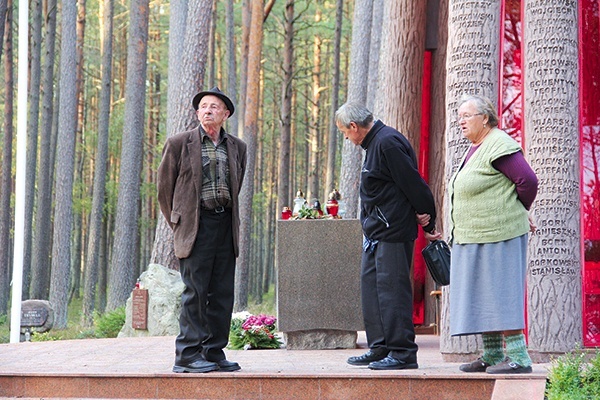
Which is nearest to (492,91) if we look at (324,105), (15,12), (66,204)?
(66,204)

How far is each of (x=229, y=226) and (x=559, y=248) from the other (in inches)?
95.6

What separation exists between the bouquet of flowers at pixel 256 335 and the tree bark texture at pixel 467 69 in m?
2.38

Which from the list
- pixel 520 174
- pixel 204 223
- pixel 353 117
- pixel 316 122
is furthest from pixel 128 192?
pixel 520 174

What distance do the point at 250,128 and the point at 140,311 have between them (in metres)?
8.93

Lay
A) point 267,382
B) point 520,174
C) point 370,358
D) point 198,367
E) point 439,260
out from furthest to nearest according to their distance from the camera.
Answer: point 370,358 → point 439,260 → point 198,367 → point 267,382 → point 520,174

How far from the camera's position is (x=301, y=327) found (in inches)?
342

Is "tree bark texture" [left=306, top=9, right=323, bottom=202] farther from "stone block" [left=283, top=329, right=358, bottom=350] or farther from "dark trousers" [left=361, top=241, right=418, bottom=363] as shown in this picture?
"dark trousers" [left=361, top=241, right=418, bottom=363]

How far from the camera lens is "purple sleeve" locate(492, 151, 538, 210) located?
5.87 metres

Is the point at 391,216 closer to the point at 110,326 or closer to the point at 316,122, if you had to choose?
the point at 110,326

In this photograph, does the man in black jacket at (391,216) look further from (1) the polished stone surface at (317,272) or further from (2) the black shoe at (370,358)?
(1) the polished stone surface at (317,272)

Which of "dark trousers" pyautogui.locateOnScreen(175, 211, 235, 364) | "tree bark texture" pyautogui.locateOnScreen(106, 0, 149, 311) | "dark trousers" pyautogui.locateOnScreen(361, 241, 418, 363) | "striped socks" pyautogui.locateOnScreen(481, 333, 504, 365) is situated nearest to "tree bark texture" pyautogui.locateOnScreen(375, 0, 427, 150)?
"dark trousers" pyautogui.locateOnScreen(361, 241, 418, 363)

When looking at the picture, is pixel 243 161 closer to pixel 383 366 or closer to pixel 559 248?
pixel 383 366

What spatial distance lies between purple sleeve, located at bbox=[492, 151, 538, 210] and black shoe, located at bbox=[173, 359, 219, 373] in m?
2.30

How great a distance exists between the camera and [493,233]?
5.95 m
